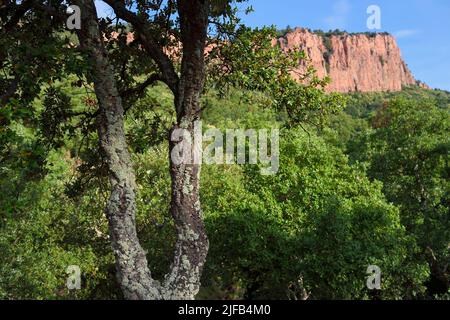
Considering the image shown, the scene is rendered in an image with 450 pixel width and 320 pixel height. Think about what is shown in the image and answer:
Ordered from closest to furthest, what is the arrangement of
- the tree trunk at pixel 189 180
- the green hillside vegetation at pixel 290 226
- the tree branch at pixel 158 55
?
the tree trunk at pixel 189 180
the tree branch at pixel 158 55
the green hillside vegetation at pixel 290 226

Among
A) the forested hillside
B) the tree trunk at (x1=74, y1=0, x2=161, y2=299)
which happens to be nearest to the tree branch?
the forested hillside

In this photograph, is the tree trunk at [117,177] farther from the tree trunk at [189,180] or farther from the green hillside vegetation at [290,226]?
the green hillside vegetation at [290,226]

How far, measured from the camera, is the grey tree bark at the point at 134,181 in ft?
19.3

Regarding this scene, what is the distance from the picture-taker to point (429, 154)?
1085 inches

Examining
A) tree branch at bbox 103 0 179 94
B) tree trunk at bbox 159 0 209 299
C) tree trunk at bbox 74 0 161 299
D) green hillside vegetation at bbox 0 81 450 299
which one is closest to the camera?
tree trunk at bbox 74 0 161 299

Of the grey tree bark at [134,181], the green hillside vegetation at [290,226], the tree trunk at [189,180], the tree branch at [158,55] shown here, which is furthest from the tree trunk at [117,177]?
the green hillside vegetation at [290,226]

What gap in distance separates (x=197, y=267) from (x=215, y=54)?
4.14 meters

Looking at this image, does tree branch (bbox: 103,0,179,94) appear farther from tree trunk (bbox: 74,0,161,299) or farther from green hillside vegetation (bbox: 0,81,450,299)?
green hillside vegetation (bbox: 0,81,450,299)

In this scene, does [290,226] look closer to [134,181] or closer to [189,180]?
[189,180]

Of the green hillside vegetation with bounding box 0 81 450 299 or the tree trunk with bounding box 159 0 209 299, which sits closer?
the tree trunk with bounding box 159 0 209 299

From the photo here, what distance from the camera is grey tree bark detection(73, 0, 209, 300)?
19.3 ft

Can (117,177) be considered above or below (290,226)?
above

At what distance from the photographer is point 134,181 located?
6211mm

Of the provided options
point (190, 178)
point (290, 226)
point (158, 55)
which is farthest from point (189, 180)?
point (290, 226)
